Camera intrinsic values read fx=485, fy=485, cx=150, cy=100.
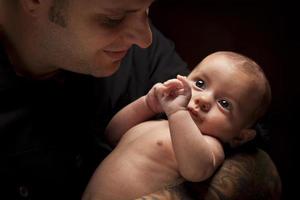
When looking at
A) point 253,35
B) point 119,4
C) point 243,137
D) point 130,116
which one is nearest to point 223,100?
point 243,137

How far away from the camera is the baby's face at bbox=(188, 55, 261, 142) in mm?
1244

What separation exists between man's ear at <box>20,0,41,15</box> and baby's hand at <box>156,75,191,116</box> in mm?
354

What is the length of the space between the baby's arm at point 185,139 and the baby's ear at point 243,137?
15cm

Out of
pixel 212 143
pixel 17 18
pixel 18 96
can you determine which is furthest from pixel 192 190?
pixel 17 18

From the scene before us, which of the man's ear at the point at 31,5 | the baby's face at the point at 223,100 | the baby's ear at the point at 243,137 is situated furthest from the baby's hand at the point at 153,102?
the man's ear at the point at 31,5

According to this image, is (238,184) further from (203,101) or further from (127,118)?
(127,118)

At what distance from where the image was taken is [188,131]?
1.12 m

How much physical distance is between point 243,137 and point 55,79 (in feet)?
1.74

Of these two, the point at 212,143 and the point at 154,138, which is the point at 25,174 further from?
the point at 212,143

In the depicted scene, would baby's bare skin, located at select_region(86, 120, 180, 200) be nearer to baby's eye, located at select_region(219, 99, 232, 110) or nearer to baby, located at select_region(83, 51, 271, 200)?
baby, located at select_region(83, 51, 271, 200)

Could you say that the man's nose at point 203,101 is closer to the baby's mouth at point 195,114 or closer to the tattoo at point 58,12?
the baby's mouth at point 195,114

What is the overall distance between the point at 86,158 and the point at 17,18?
0.42 meters

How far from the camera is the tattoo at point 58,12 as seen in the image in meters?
1.13

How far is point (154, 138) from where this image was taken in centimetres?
125
